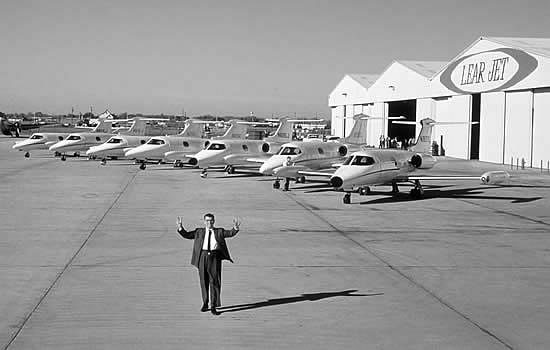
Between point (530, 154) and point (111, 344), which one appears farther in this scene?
point (530, 154)

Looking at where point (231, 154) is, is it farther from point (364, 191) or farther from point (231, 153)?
point (364, 191)

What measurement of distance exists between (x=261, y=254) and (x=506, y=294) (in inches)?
217

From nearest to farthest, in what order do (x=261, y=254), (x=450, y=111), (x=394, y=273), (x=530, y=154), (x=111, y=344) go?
(x=111, y=344) < (x=394, y=273) < (x=261, y=254) < (x=530, y=154) < (x=450, y=111)

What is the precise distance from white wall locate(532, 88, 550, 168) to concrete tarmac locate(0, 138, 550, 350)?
17.4 m

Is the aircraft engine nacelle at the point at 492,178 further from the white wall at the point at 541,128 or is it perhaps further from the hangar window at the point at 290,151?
the white wall at the point at 541,128

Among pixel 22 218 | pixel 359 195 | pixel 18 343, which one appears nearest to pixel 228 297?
pixel 18 343

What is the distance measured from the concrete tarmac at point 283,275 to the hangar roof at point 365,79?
53.2 m

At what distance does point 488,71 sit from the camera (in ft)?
161

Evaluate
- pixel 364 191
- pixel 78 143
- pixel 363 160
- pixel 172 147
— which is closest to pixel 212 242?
pixel 363 160

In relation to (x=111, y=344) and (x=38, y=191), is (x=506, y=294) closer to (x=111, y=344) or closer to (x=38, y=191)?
(x=111, y=344)

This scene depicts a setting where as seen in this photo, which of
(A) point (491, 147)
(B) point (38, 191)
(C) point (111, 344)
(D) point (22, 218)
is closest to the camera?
(C) point (111, 344)

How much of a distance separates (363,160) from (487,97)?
2661cm

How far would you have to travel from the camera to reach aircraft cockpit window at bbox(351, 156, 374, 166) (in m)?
26.2

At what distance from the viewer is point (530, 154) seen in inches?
1735
